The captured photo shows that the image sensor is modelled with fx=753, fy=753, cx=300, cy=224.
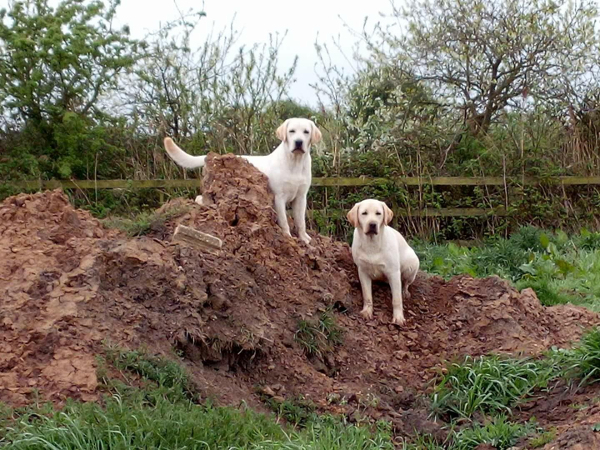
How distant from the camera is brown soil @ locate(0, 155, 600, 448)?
4.52 m

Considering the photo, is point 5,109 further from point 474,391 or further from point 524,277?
point 474,391

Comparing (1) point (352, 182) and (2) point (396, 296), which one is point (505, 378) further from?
(1) point (352, 182)

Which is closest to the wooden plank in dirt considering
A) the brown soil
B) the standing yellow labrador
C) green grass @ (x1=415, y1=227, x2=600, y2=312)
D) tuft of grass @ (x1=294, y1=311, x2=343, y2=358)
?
the brown soil

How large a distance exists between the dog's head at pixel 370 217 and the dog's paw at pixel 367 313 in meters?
0.65

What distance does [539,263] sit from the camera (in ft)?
29.6

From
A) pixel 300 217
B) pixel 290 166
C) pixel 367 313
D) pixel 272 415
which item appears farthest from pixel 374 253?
pixel 272 415

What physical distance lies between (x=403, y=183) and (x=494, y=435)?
7232 mm

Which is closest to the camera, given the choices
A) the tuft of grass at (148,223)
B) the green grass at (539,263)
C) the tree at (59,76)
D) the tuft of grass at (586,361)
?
the tuft of grass at (586,361)

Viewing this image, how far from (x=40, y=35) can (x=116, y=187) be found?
96.3 inches

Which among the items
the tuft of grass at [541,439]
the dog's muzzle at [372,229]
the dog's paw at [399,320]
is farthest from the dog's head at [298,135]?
the tuft of grass at [541,439]

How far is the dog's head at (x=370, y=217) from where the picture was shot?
632 centimetres

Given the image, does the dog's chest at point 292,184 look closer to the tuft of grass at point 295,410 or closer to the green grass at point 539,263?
the tuft of grass at point 295,410

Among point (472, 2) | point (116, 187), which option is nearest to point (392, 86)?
point (472, 2)

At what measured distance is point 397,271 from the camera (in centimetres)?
646
